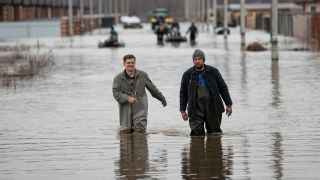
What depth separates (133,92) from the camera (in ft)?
54.0

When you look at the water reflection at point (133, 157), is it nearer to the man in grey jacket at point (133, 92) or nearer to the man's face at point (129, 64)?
the man in grey jacket at point (133, 92)

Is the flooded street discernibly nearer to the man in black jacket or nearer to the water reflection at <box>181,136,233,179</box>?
the water reflection at <box>181,136,233,179</box>

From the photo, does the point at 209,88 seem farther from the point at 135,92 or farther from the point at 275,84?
the point at 275,84

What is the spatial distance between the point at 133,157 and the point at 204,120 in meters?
2.27

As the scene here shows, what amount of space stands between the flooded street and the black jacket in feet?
1.86

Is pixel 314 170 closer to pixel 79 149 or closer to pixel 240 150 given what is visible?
pixel 240 150

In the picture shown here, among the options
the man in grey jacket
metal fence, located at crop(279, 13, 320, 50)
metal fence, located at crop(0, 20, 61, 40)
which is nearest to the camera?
the man in grey jacket

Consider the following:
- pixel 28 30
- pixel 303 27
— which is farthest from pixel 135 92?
pixel 28 30

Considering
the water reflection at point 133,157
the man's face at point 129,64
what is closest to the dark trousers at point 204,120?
the water reflection at point 133,157

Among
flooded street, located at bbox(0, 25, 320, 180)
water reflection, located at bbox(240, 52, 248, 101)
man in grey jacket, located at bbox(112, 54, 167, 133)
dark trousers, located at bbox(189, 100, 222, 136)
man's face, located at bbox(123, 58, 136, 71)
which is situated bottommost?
water reflection, located at bbox(240, 52, 248, 101)

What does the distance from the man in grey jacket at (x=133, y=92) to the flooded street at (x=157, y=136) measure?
1.20ft

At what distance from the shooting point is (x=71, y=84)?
1236 inches

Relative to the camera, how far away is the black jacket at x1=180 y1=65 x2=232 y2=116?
51.5 ft

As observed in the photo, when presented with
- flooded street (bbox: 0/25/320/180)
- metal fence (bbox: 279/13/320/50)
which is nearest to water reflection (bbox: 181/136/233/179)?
flooded street (bbox: 0/25/320/180)
